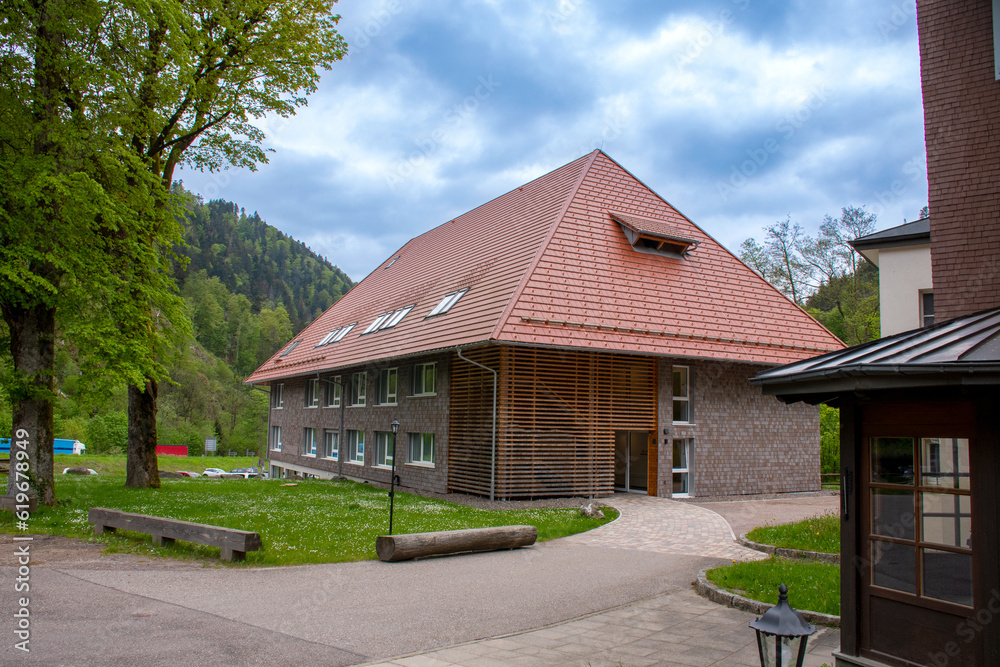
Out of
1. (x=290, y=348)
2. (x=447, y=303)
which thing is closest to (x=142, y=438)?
(x=447, y=303)

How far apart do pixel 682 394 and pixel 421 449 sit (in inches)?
325

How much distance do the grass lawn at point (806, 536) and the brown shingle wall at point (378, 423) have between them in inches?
388

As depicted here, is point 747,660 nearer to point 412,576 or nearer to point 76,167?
point 412,576

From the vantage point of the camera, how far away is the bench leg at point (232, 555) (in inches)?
386

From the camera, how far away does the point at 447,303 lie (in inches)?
838

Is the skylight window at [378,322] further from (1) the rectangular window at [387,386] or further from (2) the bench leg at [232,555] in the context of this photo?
(2) the bench leg at [232,555]

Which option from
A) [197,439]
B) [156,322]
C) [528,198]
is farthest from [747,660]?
[197,439]

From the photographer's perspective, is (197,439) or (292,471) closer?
(292,471)

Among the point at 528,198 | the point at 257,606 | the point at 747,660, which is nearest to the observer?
the point at 747,660

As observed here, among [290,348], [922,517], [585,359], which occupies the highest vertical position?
[290,348]

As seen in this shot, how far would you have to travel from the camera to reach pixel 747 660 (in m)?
6.05

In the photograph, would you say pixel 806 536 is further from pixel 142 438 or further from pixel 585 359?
pixel 142 438

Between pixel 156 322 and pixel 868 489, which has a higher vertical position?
pixel 156 322

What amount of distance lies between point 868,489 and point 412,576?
611 centimetres
